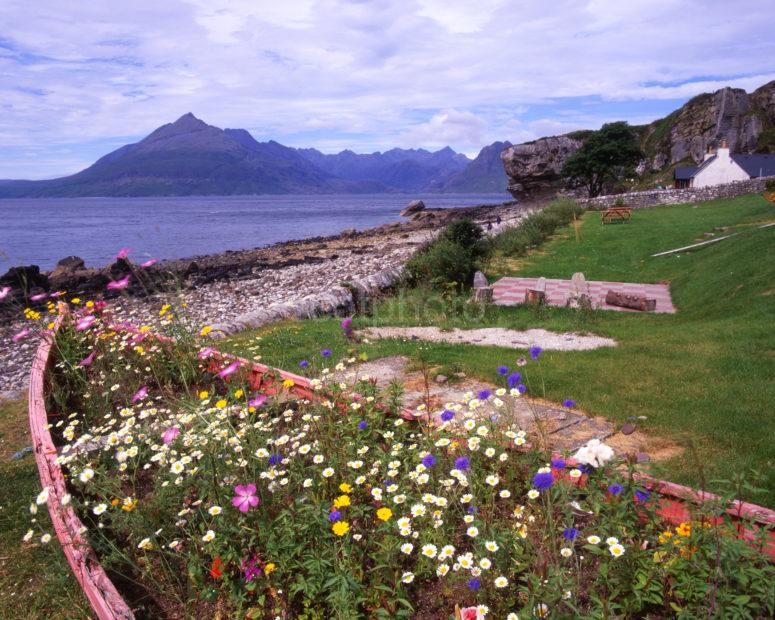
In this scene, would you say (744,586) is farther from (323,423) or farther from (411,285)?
(411,285)

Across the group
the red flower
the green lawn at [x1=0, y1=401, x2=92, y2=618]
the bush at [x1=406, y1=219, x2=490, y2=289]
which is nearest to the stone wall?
the bush at [x1=406, y1=219, x2=490, y2=289]

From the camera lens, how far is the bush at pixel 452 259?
13.2 meters

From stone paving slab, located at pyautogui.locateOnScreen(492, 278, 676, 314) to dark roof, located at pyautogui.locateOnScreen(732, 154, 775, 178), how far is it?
49.5 meters

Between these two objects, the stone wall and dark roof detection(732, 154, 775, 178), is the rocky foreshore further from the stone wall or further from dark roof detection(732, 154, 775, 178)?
dark roof detection(732, 154, 775, 178)

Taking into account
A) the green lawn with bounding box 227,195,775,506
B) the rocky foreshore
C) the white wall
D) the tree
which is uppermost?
the tree

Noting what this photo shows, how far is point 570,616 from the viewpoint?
1.86 m

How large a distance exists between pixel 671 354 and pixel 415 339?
3.44 meters

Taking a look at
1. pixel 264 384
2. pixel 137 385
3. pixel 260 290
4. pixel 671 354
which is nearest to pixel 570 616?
pixel 264 384

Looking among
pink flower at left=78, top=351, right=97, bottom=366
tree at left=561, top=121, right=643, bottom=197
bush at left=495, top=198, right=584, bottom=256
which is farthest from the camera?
tree at left=561, top=121, right=643, bottom=197

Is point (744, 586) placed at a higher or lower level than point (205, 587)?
higher

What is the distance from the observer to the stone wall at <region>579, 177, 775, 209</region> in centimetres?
3234

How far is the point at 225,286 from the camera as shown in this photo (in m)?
21.1

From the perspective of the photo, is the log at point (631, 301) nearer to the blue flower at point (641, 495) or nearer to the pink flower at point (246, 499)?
the blue flower at point (641, 495)


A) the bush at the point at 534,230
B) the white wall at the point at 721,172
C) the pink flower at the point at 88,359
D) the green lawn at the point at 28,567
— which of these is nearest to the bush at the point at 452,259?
the bush at the point at 534,230
